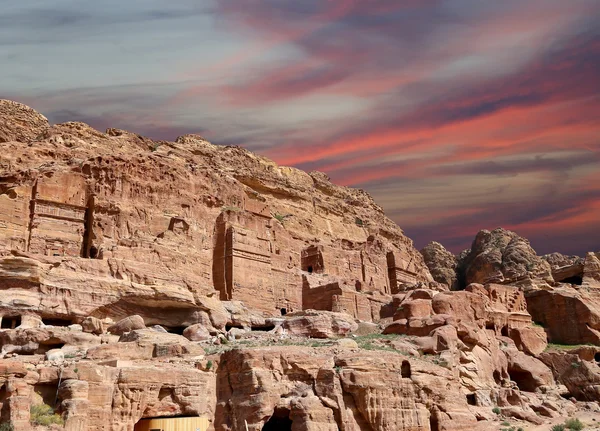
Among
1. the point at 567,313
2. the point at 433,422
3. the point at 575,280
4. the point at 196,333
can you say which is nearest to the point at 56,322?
the point at 196,333

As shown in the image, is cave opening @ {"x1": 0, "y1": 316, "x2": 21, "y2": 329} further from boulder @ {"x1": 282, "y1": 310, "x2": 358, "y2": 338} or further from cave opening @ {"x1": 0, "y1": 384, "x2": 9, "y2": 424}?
boulder @ {"x1": 282, "y1": 310, "x2": 358, "y2": 338}

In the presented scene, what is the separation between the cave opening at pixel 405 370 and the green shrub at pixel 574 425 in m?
9.23

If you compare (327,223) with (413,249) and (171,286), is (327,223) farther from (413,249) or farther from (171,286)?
(171,286)

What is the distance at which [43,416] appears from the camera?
862 inches

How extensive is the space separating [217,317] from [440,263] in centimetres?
5092

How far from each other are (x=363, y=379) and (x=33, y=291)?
1482cm

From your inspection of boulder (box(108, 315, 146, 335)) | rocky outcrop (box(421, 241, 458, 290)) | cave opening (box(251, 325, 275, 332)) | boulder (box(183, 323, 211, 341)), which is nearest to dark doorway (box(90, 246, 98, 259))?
boulder (box(108, 315, 146, 335))

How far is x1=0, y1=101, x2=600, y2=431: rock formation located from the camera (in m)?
25.6

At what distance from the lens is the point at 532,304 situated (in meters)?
54.2

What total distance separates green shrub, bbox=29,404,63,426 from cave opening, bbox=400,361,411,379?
13.5 meters

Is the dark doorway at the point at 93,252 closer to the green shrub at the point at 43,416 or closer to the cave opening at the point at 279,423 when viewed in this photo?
the cave opening at the point at 279,423

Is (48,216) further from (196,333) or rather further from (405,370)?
(405,370)

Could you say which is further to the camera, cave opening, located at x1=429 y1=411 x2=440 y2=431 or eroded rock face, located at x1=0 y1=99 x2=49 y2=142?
eroded rock face, located at x1=0 y1=99 x2=49 y2=142

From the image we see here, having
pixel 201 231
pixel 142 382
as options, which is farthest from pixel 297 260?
pixel 142 382
